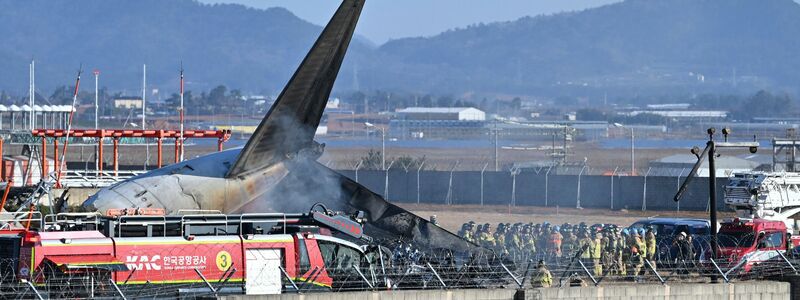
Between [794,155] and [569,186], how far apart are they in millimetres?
13107

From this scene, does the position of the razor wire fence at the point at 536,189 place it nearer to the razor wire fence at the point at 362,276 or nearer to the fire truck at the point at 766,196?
the fire truck at the point at 766,196

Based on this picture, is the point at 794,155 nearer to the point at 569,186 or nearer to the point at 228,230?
the point at 569,186

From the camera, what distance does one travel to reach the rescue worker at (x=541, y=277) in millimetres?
24422

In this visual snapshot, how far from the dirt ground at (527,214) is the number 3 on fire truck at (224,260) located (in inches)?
1156

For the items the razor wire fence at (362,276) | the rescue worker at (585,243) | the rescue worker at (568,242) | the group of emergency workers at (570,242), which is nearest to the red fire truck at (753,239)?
the group of emergency workers at (570,242)

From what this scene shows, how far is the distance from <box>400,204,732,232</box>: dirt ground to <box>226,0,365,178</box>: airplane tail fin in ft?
54.3

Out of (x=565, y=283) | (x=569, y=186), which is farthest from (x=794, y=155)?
(x=565, y=283)

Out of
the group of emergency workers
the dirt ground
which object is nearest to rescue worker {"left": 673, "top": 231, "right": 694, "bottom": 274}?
the group of emergency workers

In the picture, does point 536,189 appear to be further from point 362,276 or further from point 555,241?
point 362,276

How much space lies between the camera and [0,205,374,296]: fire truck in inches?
857

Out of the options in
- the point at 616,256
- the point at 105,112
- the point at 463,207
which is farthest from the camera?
the point at 105,112

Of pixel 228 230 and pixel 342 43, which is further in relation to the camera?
pixel 342 43

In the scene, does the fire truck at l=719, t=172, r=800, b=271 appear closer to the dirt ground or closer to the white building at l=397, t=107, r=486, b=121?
the dirt ground

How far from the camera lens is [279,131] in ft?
118
